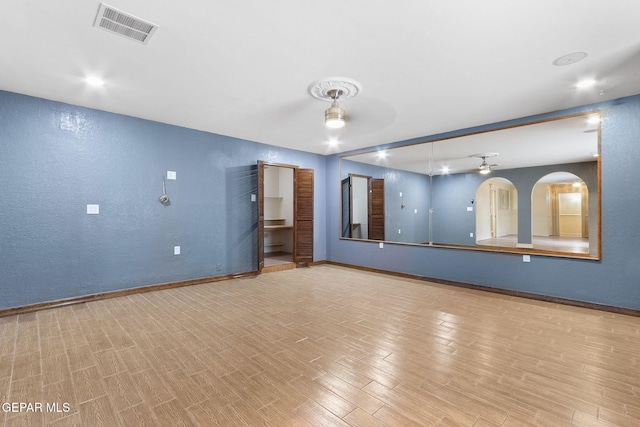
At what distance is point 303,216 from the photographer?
5812 mm

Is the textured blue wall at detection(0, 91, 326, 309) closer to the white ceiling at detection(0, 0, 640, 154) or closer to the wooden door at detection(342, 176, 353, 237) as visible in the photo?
the white ceiling at detection(0, 0, 640, 154)

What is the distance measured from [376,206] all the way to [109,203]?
4.77 metres

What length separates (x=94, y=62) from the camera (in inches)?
100

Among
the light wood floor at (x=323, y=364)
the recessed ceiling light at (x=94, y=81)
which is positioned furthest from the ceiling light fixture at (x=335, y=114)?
the recessed ceiling light at (x=94, y=81)

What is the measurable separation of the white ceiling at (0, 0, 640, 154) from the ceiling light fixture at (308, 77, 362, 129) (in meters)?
0.09

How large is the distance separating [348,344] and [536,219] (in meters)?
3.68

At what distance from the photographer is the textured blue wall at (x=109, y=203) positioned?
10.6ft

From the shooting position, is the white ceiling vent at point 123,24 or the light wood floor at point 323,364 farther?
the white ceiling vent at point 123,24

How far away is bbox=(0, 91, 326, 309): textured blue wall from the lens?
3.23 metres

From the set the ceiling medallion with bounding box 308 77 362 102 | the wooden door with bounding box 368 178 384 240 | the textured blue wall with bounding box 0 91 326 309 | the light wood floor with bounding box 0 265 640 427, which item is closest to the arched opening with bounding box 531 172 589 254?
the light wood floor with bounding box 0 265 640 427

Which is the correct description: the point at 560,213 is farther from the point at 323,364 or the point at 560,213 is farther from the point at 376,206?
the point at 323,364

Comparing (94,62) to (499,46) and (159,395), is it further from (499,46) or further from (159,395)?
(499,46)

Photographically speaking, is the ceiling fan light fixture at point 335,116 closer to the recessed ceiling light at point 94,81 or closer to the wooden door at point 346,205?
the recessed ceiling light at point 94,81

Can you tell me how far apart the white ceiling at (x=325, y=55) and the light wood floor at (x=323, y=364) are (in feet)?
8.01
